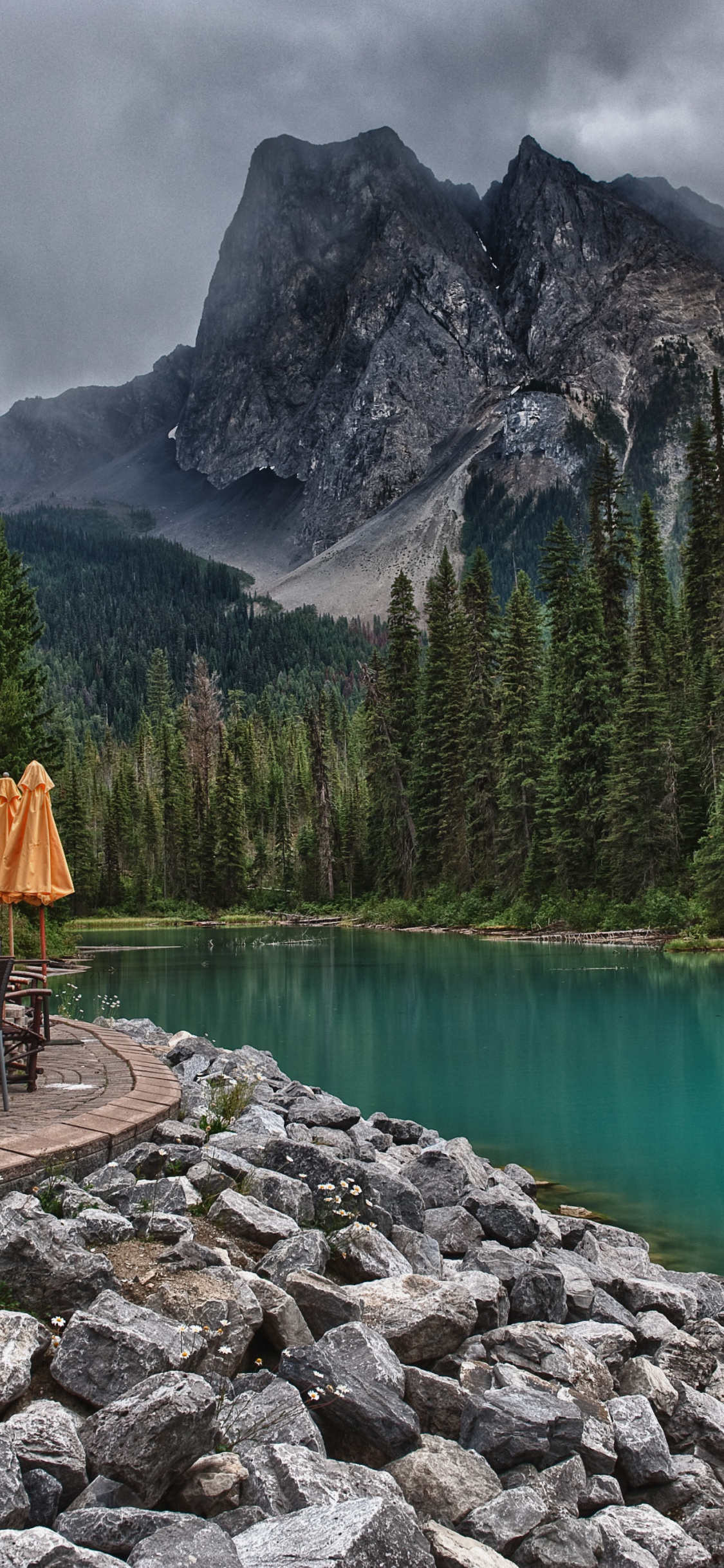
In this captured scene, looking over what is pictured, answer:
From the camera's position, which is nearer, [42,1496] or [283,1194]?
[42,1496]

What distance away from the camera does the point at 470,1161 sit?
9414 millimetres

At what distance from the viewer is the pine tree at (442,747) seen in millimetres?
54938

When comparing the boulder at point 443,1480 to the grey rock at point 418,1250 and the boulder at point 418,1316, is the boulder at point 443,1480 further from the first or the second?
the grey rock at point 418,1250

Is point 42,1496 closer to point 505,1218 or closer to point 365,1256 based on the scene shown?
point 365,1256

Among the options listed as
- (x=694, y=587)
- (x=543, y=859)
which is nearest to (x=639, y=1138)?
(x=543, y=859)

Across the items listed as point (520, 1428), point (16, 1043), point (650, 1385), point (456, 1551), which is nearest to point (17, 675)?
point (16, 1043)

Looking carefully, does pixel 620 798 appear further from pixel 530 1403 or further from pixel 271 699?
pixel 271 699

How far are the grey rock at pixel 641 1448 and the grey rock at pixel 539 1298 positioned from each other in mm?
1180

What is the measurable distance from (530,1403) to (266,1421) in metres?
1.33

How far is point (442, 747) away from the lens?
57.2 meters

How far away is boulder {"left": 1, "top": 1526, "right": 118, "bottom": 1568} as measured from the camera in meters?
3.14

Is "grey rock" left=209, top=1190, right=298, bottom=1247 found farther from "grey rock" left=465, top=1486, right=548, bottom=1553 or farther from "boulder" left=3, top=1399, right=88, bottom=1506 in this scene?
"boulder" left=3, top=1399, right=88, bottom=1506

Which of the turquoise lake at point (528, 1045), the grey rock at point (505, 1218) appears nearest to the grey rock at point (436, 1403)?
the grey rock at point (505, 1218)

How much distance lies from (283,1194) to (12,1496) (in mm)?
3173
